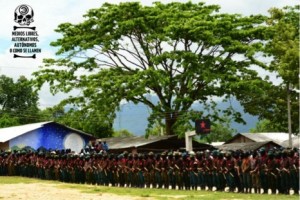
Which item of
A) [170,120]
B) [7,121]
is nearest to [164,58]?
[170,120]

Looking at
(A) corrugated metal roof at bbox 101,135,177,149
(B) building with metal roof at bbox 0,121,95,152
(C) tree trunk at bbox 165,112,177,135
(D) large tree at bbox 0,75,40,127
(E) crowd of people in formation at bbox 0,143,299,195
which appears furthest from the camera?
(D) large tree at bbox 0,75,40,127

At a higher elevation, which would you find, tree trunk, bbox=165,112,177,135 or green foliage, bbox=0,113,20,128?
green foliage, bbox=0,113,20,128

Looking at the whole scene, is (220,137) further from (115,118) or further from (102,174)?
(102,174)

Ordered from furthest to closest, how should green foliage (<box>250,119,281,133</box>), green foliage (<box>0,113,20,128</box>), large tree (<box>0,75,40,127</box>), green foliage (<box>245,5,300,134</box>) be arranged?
large tree (<box>0,75,40,127</box>) → green foliage (<box>0,113,20,128</box>) → green foliage (<box>250,119,281,133</box>) → green foliage (<box>245,5,300,134</box>)

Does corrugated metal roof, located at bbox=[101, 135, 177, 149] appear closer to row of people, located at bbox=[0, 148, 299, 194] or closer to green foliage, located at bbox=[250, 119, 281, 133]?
green foliage, located at bbox=[250, 119, 281, 133]

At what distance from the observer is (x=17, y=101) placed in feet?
193

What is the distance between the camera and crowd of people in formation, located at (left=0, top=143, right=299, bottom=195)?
1620 cm

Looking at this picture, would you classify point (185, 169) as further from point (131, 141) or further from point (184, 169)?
point (131, 141)

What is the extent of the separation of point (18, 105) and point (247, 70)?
1373 inches

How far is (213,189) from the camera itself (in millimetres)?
18422

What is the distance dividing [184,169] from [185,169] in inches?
1.8

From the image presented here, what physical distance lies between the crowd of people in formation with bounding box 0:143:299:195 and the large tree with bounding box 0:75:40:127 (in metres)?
31.2

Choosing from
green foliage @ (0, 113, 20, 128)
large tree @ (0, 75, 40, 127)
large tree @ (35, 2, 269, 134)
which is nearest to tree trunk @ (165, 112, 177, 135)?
large tree @ (35, 2, 269, 134)

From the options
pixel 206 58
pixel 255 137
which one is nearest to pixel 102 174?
pixel 206 58
